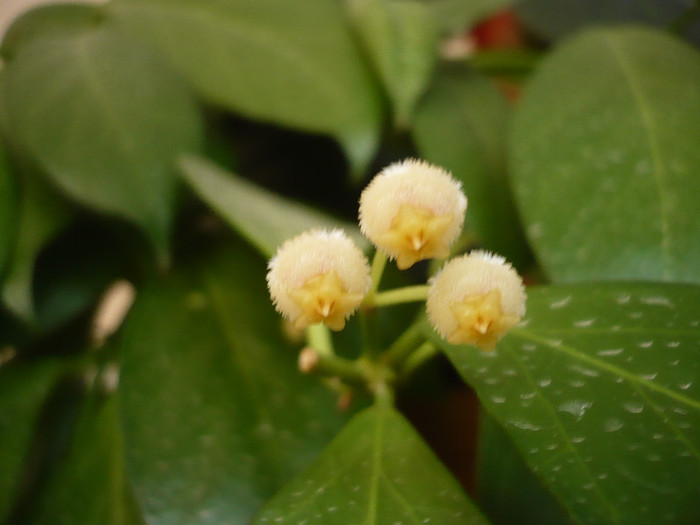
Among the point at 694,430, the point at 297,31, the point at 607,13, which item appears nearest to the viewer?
the point at 694,430

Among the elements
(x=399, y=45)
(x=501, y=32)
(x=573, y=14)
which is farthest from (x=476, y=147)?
(x=501, y=32)

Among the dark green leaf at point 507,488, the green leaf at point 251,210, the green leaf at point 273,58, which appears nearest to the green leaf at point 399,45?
the green leaf at point 273,58

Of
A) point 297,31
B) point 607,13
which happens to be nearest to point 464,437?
point 297,31

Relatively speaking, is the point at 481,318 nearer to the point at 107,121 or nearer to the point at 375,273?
the point at 375,273

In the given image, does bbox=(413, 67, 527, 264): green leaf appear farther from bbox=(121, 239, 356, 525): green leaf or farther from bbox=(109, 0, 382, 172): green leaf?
bbox=(121, 239, 356, 525): green leaf

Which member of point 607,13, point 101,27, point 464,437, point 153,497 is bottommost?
point 153,497

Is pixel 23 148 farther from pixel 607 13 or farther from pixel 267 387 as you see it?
pixel 607 13
